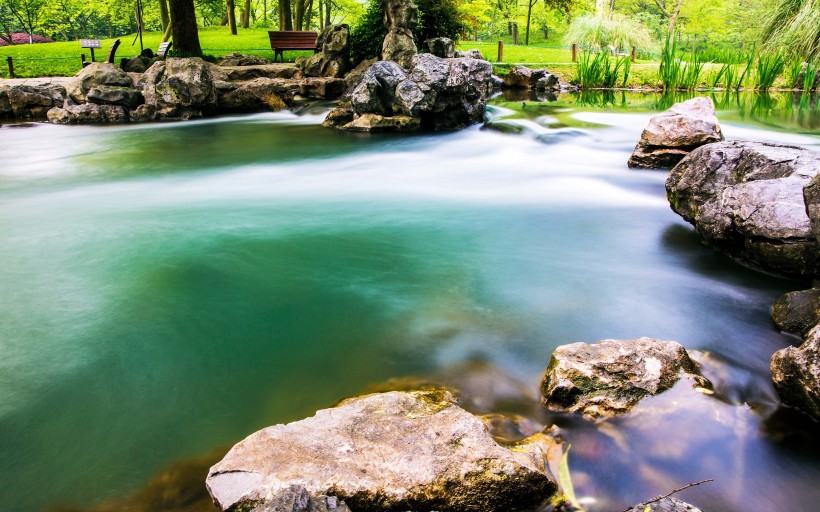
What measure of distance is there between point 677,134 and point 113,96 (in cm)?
1457

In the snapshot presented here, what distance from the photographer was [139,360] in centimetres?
406

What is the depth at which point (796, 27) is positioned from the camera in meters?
18.8

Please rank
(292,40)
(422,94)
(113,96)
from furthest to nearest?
(292,40), (113,96), (422,94)

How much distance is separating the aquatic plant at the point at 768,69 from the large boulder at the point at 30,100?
71.1 feet

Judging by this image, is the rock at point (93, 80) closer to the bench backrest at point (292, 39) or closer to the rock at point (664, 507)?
the bench backrest at point (292, 39)

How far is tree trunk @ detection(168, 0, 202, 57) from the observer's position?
18.6 meters

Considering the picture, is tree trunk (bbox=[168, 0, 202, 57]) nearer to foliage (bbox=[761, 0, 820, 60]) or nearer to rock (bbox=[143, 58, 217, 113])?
rock (bbox=[143, 58, 217, 113])

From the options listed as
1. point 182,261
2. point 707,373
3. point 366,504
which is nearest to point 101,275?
point 182,261

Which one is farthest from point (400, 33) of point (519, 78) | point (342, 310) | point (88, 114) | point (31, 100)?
point (342, 310)

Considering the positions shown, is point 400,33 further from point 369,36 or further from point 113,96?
point 113,96

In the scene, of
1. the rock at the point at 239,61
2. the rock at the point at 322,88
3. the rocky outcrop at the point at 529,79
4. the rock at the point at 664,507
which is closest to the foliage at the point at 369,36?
the rock at the point at 322,88

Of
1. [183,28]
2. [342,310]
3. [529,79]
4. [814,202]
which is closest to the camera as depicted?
[814,202]

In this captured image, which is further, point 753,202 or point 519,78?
point 519,78

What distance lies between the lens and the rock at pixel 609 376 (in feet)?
10.6
